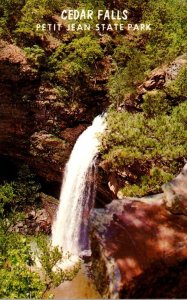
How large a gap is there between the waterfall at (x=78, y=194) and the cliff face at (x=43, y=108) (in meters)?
1.08

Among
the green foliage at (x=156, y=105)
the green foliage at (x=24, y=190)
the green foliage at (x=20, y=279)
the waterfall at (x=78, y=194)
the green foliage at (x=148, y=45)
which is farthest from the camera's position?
the green foliage at (x=24, y=190)

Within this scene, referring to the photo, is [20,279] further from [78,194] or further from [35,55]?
[35,55]

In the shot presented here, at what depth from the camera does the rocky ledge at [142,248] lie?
16.0 ft

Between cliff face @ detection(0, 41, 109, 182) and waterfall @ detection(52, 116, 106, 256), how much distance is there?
1.08m

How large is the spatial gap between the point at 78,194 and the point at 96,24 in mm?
10816

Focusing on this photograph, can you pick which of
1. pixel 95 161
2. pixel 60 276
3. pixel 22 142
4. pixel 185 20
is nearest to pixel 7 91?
pixel 22 142

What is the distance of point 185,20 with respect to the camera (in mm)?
20719

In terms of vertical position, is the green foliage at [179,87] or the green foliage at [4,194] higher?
the green foliage at [179,87]

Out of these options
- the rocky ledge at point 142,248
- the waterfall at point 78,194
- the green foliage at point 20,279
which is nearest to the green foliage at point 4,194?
the waterfall at point 78,194

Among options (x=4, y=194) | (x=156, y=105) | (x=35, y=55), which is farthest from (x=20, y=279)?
(x=35, y=55)

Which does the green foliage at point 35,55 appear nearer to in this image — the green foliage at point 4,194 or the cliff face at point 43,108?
the cliff face at point 43,108

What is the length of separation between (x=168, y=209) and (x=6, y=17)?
18.7 m

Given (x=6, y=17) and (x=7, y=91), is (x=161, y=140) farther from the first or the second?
(x=6, y=17)

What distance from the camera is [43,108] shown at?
68.6ft
